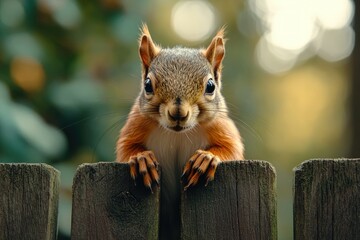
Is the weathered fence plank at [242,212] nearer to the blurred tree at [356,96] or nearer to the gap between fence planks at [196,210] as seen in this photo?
the gap between fence planks at [196,210]

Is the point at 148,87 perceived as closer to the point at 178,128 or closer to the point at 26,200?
the point at 178,128

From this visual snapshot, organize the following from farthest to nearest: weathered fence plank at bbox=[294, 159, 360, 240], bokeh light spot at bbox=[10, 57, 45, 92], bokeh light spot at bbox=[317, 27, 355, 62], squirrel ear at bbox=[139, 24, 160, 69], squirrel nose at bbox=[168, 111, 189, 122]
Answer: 1. bokeh light spot at bbox=[317, 27, 355, 62]
2. bokeh light spot at bbox=[10, 57, 45, 92]
3. squirrel ear at bbox=[139, 24, 160, 69]
4. squirrel nose at bbox=[168, 111, 189, 122]
5. weathered fence plank at bbox=[294, 159, 360, 240]

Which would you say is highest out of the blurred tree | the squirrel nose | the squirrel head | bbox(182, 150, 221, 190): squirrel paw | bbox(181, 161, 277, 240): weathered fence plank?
the blurred tree

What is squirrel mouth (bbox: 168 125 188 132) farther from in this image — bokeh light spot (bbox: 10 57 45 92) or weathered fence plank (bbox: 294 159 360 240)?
bokeh light spot (bbox: 10 57 45 92)

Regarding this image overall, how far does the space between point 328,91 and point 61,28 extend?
8508mm

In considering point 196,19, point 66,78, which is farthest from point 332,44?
point 66,78

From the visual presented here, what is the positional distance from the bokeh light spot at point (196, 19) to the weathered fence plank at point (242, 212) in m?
5.15

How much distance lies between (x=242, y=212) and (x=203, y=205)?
8 centimetres

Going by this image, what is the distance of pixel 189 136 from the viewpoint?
2.15 metres

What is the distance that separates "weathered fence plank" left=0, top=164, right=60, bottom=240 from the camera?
148 cm

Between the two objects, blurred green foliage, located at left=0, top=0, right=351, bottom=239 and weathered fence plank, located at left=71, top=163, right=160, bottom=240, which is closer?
weathered fence plank, located at left=71, top=163, right=160, bottom=240

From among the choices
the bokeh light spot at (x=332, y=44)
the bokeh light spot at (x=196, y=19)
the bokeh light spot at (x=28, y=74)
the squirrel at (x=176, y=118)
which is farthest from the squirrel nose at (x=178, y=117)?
the bokeh light spot at (x=332, y=44)

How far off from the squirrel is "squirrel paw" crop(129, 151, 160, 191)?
0.23 meters

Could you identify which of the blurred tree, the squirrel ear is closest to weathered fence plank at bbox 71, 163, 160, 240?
the squirrel ear
